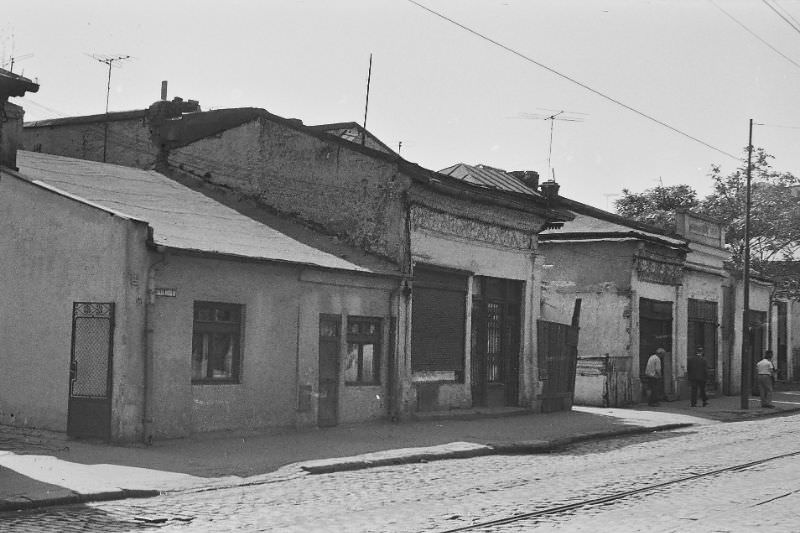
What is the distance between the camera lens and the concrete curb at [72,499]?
10364 mm

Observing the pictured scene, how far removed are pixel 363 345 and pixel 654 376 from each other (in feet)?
39.4

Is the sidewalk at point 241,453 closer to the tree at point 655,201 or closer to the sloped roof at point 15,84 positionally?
the sloped roof at point 15,84

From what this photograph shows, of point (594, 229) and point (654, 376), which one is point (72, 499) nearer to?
point (654, 376)

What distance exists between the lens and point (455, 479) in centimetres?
1355

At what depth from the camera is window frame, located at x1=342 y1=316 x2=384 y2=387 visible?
806 inches

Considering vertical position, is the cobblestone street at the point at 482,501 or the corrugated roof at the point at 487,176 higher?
the corrugated roof at the point at 487,176

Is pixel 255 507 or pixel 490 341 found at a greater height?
pixel 490 341

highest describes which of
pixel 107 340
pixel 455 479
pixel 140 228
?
pixel 140 228

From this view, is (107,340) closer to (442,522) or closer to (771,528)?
(442,522)

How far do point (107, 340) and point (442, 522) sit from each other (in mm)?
7986

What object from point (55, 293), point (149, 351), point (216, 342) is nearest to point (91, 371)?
point (149, 351)

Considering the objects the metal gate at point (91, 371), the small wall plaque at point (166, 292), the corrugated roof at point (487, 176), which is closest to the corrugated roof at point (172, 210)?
the small wall plaque at point (166, 292)

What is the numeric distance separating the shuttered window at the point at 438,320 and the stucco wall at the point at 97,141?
9485 mm

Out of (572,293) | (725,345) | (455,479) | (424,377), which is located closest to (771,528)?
(455,479)
